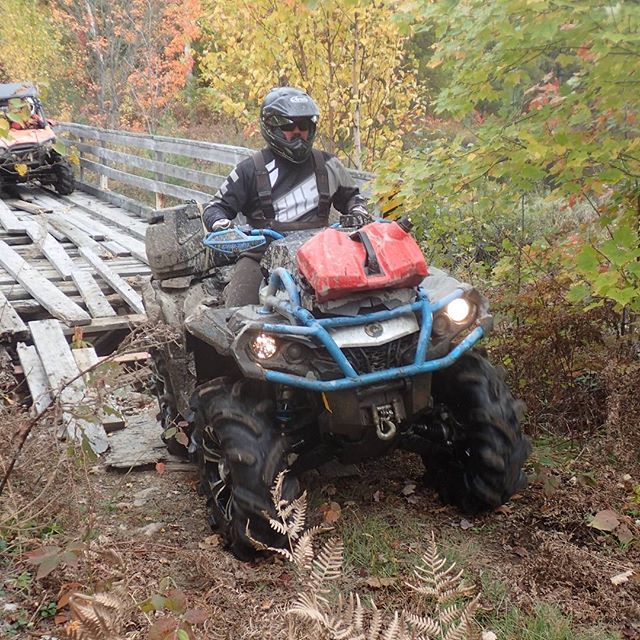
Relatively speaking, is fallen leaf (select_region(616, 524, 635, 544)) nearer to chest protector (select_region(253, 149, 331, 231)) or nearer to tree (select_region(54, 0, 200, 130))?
chest protector (select_region(253, 149, 331, 231))

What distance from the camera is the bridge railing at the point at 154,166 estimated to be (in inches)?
407

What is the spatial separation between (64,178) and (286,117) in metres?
11.7

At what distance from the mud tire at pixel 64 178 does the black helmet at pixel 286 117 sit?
11413 mm

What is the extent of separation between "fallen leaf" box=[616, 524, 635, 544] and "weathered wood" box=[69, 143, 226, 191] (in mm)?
7371

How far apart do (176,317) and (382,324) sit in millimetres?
1936

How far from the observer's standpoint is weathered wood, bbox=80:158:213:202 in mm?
10937

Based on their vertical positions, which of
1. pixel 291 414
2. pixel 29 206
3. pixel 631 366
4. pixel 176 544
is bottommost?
pixel 29 206

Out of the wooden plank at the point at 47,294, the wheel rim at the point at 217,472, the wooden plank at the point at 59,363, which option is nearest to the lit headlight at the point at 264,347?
the wheel rim at the point at 217,472

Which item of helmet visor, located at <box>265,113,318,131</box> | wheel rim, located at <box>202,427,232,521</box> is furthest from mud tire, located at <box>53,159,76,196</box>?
wheel rim, located at <box>202,427,232,521</box>

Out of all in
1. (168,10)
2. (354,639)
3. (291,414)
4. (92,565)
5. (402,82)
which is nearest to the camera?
(354,639)

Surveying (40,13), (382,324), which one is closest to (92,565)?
(382,324)

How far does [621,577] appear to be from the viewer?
3158 mm

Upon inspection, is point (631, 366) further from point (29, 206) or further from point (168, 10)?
point (168, 10)

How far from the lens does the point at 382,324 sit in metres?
3.38
